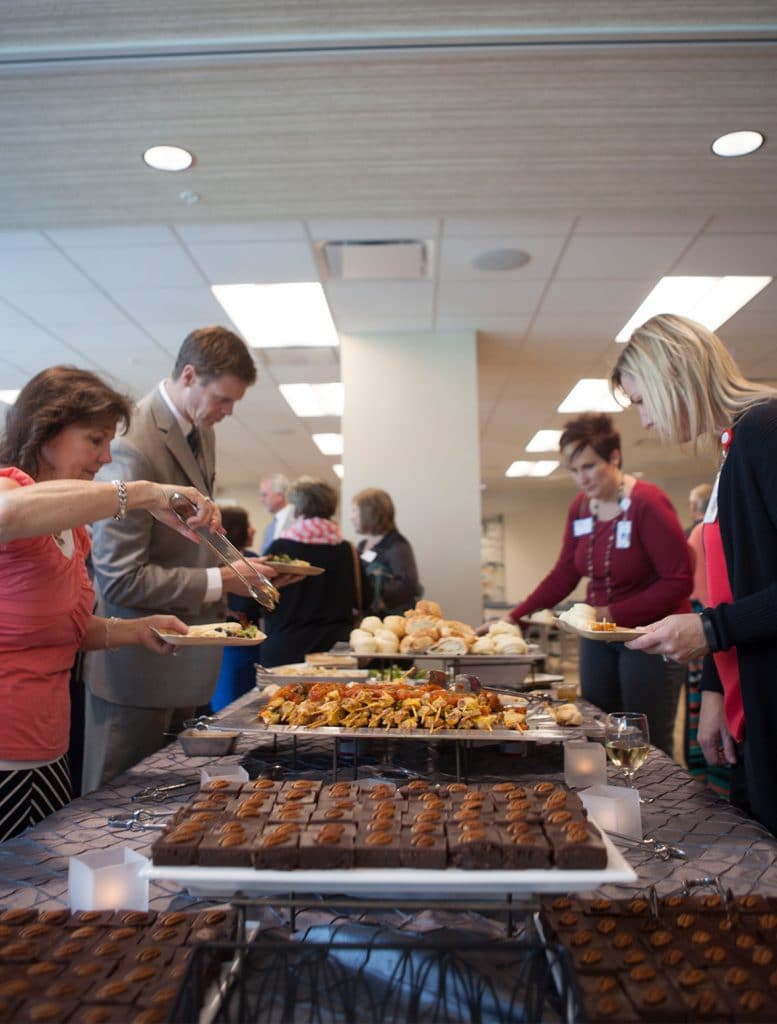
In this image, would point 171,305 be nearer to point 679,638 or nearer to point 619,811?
point 679,638

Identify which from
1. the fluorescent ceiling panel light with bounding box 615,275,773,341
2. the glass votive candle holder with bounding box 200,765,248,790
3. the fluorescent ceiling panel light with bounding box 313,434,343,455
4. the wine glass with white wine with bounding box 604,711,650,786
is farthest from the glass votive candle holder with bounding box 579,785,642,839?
the fluorescent ceiling panel light with bounding box 313,434,343,455

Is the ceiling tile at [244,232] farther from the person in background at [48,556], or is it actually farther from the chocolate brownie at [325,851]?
the chocolate brownie at [325,851]

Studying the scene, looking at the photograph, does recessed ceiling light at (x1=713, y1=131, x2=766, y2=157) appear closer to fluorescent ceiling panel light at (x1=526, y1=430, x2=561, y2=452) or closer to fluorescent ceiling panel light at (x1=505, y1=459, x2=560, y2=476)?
fluorescent ceiling panel light at (x1=526, y1=430, x2=561, y2=452)

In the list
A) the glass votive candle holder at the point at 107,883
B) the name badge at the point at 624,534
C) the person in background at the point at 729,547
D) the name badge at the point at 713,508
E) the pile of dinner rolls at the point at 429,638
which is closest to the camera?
the glass votive candle holder at the point at 107,883

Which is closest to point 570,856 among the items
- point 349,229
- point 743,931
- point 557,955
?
point 557,955

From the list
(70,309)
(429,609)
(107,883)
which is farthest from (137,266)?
(107,883)

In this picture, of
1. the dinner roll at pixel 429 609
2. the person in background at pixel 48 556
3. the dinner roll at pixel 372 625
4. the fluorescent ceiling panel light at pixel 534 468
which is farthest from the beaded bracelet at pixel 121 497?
the fluorescent ceiling panel light at pixel 534 468

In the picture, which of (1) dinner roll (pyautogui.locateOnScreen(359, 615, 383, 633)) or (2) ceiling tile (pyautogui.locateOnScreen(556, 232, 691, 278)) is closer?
(1) dinner roll (pyautogui.locateOnScreen(359, 615, 383, 633))

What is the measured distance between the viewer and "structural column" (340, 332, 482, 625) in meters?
5.50

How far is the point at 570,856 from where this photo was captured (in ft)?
2.39

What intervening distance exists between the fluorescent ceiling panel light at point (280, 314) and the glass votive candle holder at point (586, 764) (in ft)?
12.4

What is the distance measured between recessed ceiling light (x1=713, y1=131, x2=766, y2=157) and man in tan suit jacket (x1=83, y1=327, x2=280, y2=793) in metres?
2.10

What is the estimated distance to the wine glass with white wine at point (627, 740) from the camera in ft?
4.16

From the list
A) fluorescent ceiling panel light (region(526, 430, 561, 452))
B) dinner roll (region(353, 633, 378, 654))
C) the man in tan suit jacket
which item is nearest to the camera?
the man in tan suit jacket
